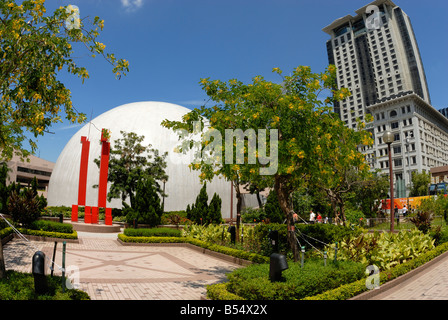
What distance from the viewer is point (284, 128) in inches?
372

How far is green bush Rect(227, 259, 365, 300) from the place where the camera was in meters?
7.00

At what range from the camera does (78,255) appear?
1477cm

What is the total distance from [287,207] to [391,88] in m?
128

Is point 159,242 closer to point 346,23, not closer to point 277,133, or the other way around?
point 277,133

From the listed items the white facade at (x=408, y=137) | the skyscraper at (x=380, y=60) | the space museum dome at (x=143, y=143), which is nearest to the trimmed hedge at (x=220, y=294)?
the space museum dome at (x=143, y=143)

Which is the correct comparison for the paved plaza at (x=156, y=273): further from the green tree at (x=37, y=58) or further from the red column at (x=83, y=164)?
the red column at (x=83, y=164)

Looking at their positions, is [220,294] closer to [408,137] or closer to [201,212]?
[201,212]

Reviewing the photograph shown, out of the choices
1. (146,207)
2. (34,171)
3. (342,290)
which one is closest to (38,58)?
(342,290)

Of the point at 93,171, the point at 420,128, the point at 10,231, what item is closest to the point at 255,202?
the point at 93,171

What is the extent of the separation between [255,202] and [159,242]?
120 ft

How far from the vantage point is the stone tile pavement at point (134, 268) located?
28.6 ft

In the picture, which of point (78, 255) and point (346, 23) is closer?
point (78, 255)

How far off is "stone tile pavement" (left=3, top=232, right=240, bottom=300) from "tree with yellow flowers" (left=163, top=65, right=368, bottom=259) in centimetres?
356

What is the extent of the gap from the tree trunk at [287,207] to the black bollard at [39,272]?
6717 millimetres
